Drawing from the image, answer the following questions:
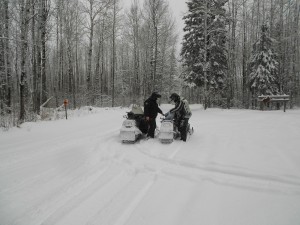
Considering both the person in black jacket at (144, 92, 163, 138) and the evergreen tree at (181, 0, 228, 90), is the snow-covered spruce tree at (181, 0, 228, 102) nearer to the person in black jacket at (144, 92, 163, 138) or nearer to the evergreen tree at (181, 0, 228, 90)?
the evergreen tree at (181, 0, 228, 90)

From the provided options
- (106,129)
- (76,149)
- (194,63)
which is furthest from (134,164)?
(194,63)

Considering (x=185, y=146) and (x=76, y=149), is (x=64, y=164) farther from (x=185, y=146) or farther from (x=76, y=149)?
(x=185, y=146)

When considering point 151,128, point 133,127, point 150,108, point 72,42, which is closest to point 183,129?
point 151,128

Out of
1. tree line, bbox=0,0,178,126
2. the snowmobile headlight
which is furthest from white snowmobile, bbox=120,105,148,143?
tree line, bbox=0,0,178,126

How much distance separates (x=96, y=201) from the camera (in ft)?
13.2

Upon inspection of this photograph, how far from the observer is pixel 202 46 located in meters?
21.3

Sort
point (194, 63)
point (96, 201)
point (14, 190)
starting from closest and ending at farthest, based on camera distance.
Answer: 1. point (96, 201)
2. point (14, 190)
3. point (194, 63)

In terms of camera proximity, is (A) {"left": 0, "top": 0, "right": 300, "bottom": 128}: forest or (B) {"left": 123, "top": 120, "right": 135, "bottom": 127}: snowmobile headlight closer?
(B) {"left": 123, "top": 120, "right": 135, "bottom": 127}: snowmobile headlight

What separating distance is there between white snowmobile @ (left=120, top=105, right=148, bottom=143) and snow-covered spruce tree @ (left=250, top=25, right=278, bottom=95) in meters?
19.3

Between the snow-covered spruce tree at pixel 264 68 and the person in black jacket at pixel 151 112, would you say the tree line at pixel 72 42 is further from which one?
the snow-covered spruce tree at pixel 264 68

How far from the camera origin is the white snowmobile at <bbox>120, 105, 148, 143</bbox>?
25.5 feet

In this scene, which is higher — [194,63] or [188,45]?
[188,45]

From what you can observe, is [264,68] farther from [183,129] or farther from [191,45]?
[183,129]

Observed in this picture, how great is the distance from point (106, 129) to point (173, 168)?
5.50 m
